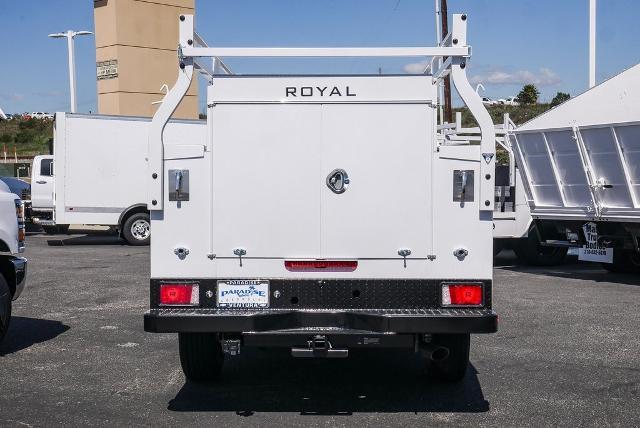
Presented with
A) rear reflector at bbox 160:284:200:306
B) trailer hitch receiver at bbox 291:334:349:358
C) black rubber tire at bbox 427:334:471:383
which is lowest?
black rubber tire at bbox 427:334:471:383

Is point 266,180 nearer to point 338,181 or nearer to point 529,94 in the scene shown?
point 338,181

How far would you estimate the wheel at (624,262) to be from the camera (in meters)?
14.1

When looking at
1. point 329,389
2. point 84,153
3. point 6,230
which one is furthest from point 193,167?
point 84,153

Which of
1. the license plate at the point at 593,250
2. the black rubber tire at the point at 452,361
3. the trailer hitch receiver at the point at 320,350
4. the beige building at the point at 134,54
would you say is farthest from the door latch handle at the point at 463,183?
the beige building at the point at 134,54

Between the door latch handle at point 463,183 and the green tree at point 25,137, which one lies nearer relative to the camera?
the door latch handle at point 463,183

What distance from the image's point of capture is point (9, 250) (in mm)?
8195

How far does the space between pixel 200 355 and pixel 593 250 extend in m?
8.60

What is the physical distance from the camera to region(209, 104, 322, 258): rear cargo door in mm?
5891

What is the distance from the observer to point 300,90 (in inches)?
232

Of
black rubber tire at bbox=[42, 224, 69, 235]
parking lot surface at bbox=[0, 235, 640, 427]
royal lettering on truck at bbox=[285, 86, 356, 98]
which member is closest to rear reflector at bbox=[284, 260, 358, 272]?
parking lot surface at bbox=[0, 235, 640, 427]

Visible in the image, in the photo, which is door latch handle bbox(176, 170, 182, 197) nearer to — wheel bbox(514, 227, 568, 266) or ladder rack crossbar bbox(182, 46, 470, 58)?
ladder rack crossbar bbox(182, 46, 470, 58)

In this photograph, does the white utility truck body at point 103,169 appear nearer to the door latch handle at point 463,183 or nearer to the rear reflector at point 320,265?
the rear reflector at point 320,265

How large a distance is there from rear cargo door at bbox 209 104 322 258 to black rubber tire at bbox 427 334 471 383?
51.4 inches

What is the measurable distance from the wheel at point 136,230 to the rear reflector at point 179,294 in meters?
14.1
